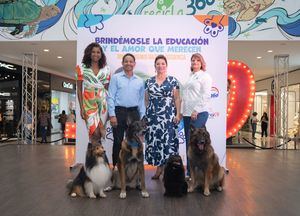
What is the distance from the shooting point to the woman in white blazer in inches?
218

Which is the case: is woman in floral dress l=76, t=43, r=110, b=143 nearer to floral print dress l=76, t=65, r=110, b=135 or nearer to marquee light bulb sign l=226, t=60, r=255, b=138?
floral print dress l=76, t=65, r=110, b=135

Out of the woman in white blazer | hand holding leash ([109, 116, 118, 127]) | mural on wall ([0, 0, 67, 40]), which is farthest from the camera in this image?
mural on wall ([0, 0, 67, 40])

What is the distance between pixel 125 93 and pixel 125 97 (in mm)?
62

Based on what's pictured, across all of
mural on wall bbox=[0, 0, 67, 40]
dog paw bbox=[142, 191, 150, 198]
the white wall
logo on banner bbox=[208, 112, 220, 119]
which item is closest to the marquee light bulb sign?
logo on banner bbox=[208, 112, 220, 119]

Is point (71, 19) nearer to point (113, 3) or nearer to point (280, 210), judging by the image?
point (113, 3)

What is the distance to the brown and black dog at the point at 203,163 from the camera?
180 inches

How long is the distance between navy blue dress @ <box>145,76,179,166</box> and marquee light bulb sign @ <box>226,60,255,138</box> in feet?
10.4

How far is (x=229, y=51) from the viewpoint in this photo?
12.5 meters

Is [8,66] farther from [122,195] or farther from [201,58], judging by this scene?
[122,195]

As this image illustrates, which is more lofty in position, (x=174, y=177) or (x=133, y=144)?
(x=133, y=144)

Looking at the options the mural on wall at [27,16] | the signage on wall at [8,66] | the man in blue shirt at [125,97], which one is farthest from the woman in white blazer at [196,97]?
the signage on wall at [8,66]

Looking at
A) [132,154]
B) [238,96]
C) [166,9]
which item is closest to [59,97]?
[166,9]

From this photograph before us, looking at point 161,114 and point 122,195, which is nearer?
point 122,195

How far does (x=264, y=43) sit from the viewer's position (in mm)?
10812
